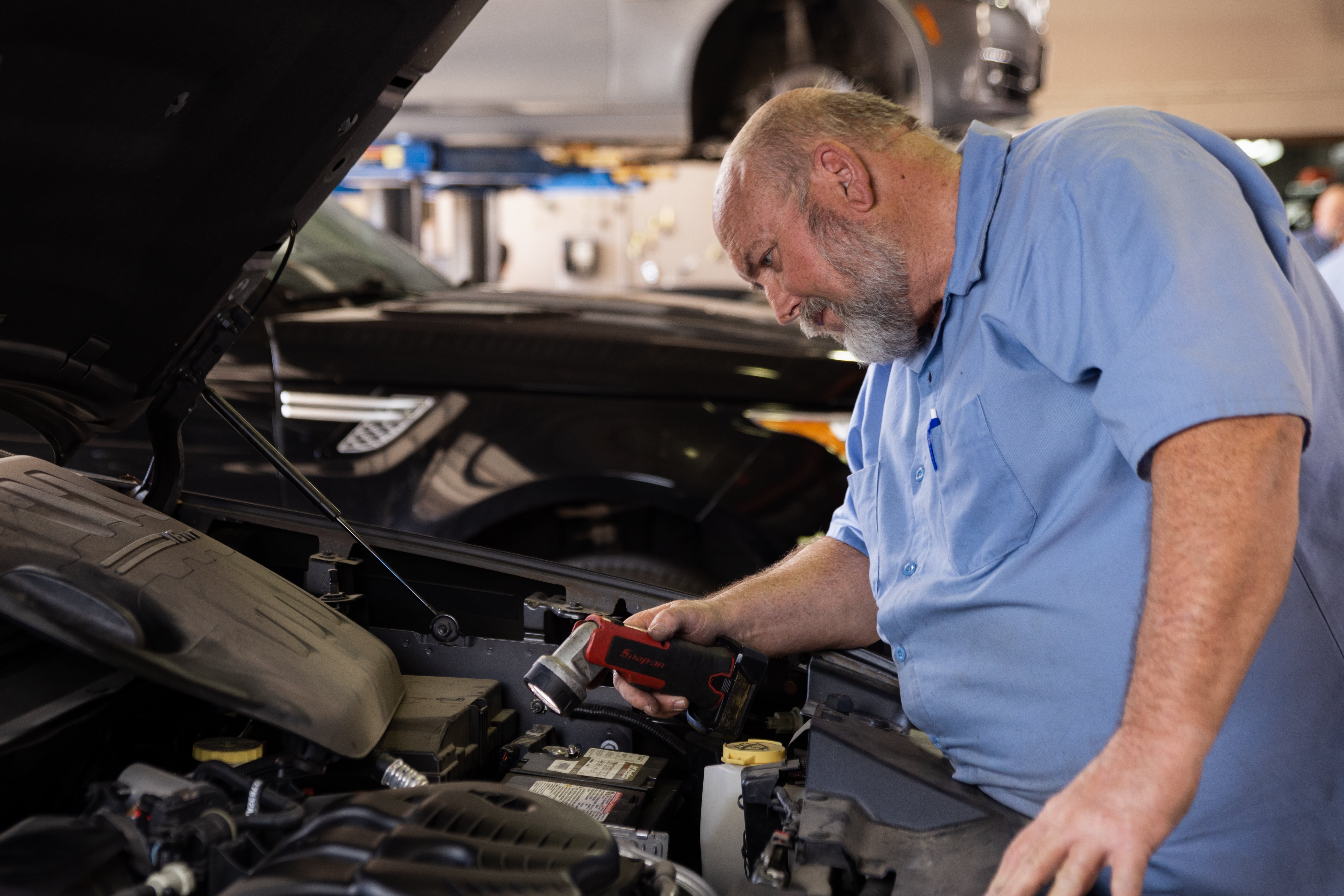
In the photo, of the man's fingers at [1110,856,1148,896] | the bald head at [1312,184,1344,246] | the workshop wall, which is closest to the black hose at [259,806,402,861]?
the man's fingers at [1110,856,1148,896]

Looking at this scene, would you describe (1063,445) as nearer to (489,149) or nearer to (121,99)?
(121,99)

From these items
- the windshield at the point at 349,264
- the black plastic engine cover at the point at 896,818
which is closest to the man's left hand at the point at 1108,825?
the black plastic engine cover at the point at 896,818

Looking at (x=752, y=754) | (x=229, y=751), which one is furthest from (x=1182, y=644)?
(x=229, y=751)

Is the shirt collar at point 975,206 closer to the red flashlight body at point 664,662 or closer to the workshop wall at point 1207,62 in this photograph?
the red flashlight body at point 664,662

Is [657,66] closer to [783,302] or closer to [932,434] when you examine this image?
[783,302]

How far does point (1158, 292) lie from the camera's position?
1120mm

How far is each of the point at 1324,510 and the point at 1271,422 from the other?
30cm

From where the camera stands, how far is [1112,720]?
1.23 meters

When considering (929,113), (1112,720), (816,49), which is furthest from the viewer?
(816,49)

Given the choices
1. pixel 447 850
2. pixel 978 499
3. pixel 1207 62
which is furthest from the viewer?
pixel 1207 62

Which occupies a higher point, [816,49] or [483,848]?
[816,49]

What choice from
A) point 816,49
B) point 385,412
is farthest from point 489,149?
point 385,412

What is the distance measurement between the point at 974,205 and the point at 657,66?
358 centimetres

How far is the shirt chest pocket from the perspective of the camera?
1305 millimetres
